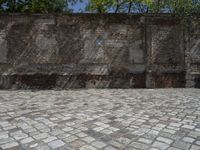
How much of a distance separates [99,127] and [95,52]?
9.14 metres

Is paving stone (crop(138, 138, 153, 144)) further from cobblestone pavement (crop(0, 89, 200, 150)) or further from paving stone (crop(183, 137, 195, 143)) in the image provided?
paving stone (crop(183, 137, 195, 143))

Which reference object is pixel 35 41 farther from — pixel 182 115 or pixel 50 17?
pixel 182 115

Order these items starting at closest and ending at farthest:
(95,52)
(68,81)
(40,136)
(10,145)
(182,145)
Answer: (10,145) < (182,145) < (40,136) < (68,81) < (95,52)

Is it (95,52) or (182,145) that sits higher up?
(95,52)

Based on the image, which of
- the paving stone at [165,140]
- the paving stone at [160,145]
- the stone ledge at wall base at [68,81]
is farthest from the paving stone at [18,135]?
the stone ledge at wall base at [68,81]

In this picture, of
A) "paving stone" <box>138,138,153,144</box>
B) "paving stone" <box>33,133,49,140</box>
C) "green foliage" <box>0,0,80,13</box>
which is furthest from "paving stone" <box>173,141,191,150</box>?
"green foliage" <box>0,0,80,13</box>

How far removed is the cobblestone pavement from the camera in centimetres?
448

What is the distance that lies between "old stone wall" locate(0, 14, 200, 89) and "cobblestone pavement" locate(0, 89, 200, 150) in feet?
20.4

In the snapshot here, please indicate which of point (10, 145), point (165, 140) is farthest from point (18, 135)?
point (165, 140)

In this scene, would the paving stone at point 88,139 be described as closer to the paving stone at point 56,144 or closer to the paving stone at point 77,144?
the paving stone at point 77,144

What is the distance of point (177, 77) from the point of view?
14383mm

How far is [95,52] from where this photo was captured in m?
14.4

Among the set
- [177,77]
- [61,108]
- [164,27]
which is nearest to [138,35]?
[164,27]

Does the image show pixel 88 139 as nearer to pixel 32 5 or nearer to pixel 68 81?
pixel 68 81
